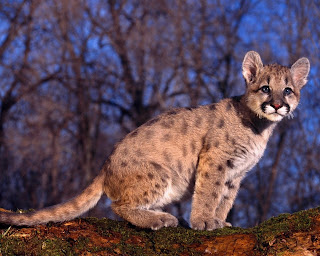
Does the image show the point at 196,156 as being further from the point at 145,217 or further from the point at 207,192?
the point at 145,217

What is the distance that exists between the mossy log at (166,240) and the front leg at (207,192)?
0.94 meters

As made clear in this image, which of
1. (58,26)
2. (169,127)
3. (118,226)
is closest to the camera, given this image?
(118,226)

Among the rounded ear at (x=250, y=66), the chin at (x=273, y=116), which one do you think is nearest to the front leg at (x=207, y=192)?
the chin at (x=273, y=116)

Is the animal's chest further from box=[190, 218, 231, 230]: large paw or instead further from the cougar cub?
box=[190, 218, 231, 230]: large paw

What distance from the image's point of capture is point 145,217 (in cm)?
586

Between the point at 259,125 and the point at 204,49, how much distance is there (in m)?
10.1

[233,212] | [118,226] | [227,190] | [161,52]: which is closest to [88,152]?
[161,52]

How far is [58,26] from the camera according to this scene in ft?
58.4

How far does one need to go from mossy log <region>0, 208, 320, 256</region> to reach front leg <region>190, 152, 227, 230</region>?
3.09 ft

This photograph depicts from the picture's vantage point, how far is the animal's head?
686 cm

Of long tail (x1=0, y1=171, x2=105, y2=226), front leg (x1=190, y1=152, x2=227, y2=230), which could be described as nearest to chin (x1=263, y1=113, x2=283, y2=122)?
front leg (x1=190, y1=152, x2=227, y2=230)

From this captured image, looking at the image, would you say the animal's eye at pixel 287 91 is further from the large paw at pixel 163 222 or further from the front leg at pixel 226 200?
the large paw at pixel 163 222

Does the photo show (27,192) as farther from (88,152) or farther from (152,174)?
(152,174)

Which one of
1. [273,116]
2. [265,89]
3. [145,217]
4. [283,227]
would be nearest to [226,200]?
[273,116]
